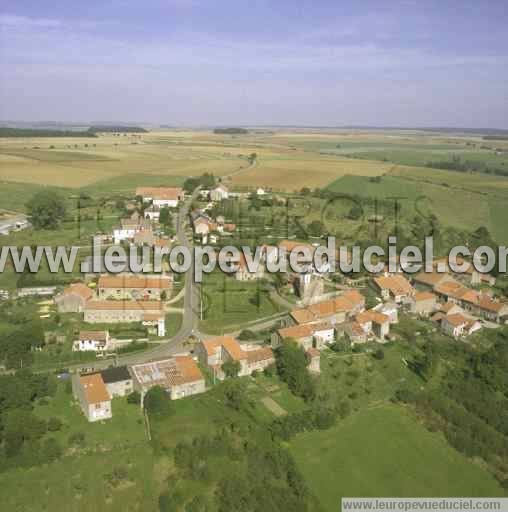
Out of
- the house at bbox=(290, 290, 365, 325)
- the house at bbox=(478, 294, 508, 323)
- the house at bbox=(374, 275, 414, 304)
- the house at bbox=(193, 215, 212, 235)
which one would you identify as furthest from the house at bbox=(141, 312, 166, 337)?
the house at bbox=(478, 294, 508, 323)

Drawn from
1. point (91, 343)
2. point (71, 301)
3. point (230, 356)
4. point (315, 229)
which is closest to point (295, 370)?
point (230, 356)

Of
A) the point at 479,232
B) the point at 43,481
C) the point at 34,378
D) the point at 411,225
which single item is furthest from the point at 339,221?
the point at 43,481

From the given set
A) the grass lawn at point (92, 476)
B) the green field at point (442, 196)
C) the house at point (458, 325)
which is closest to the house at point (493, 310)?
the house at point (458, 325)

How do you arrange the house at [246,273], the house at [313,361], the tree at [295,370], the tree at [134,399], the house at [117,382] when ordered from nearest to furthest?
1. the tree at [134,399]
2. the house at [117,382]
3. the tree at [295,370]
4. the house at [313,361]
5. the house at [246,273]

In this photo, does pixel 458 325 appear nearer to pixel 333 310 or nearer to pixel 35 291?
pixel 333 310

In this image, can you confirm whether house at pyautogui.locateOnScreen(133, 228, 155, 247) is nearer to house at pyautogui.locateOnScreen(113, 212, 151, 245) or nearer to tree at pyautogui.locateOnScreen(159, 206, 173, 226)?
house at pyautogui.locateOnScreen(113, 212, 151, 245)

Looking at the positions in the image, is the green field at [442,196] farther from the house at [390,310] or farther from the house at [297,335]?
the house at [297,335]
